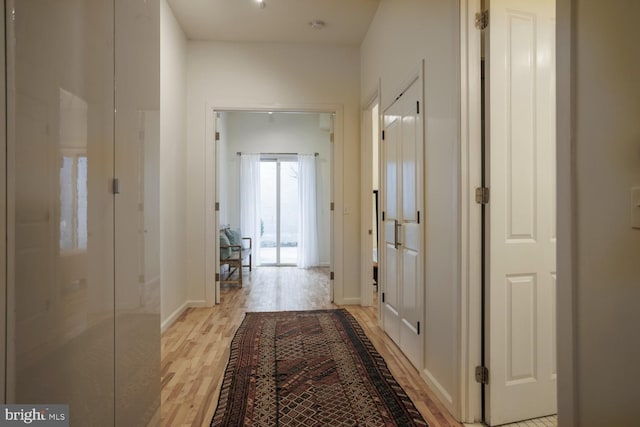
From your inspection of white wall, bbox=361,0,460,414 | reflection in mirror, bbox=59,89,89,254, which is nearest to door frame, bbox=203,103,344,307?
white wall, bbox=361,0,460,414

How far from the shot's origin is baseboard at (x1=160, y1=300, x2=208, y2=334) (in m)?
3.03

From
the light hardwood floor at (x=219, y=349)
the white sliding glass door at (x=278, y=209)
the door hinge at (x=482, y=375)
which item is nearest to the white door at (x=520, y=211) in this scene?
the door hinge at (x=482, y=375)

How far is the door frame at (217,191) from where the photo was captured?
3.78m

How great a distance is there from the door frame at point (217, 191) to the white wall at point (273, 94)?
0.02 metres

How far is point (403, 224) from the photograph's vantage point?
257cm

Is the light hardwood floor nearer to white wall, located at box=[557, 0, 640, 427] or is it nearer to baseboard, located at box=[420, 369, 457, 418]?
baseboard, located at box=[420, 369, 457, 418]

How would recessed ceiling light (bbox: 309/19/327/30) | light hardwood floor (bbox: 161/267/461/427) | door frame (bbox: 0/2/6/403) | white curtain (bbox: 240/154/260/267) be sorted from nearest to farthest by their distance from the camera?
door frame (bbox: 0/2/6/403) < light hardwood floor (bbox: 161/267/461/427) < recessed ceiling light (bbox: 309/19/327/30) < white curtain (bbox: 240/154/260/267)

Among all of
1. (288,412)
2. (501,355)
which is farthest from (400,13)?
(288,412)

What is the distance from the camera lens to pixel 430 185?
6.81 ft

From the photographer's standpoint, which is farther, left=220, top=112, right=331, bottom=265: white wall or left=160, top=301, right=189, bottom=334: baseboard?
left=220, top=112, right=331, bottom=265: white wall

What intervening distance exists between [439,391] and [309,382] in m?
0.76

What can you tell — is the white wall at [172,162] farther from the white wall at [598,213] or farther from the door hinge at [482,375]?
the white wall at [598,213]

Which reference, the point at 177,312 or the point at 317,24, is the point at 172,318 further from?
the point at 317,24

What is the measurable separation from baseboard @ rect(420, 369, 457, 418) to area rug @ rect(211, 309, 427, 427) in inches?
6.9
